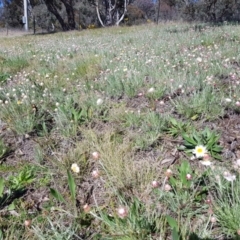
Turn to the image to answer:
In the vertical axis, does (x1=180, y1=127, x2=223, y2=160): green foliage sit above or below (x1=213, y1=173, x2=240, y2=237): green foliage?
above

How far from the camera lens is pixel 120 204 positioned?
1660 mm

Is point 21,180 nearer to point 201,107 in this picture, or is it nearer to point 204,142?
point 204,142

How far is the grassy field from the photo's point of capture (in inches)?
59.4

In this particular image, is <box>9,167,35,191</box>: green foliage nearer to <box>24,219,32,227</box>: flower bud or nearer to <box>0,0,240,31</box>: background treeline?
<box>24,219,32,227</box>: flower bud

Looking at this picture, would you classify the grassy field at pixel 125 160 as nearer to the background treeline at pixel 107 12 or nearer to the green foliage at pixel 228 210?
the green foliage at pixel 228 210

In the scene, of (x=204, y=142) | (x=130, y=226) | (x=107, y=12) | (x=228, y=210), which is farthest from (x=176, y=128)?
(x=107, y=12)

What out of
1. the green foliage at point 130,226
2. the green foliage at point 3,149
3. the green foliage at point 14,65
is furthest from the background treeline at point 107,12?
the green foliage at point 130,226

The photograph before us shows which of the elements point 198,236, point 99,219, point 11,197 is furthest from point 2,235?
point 198,236

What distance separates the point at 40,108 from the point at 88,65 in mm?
2002

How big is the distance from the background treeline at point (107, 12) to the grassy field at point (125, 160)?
69.1 feet

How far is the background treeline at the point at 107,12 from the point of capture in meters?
26.0

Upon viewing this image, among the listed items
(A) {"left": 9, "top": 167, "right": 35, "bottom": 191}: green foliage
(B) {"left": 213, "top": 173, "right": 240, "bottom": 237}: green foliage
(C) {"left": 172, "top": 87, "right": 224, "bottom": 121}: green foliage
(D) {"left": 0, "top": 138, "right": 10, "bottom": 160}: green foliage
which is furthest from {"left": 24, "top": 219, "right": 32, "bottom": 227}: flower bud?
(C) {"left": 172, "top": 87, "right": 224, "bottom": 121}: green foliage

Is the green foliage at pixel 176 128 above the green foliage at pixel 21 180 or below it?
above

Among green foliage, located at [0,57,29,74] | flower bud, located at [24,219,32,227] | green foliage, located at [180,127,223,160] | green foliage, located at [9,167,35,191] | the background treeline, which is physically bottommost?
flower bud, located at [24,219,32,227]
